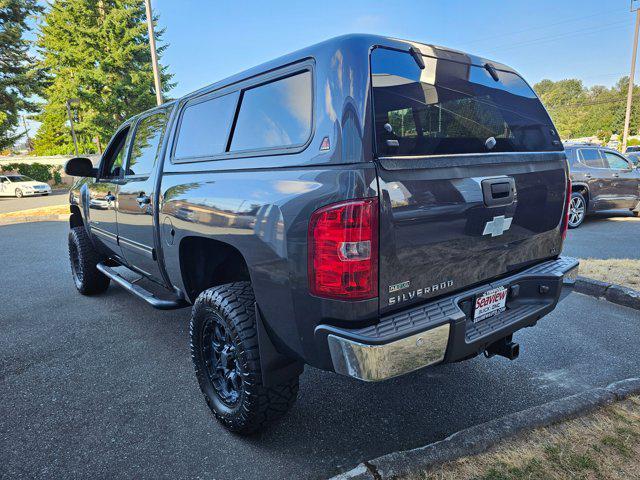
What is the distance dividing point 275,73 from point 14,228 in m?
11.8

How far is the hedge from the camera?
29.3 metres

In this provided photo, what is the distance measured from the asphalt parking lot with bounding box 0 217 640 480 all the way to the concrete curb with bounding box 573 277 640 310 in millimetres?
94

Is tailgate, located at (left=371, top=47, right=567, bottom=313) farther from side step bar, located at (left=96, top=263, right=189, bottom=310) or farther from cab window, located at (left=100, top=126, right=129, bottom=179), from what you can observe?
cab window, located at (left=100, top=126, right=129, bottom=179)

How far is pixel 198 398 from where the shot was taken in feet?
9.12

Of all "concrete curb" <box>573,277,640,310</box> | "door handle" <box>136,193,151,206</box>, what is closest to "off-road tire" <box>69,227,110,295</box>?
"door handle" <box>136,193,151,206</box>

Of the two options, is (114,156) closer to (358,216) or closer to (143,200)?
(143,200)

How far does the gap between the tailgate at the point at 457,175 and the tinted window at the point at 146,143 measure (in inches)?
82.8

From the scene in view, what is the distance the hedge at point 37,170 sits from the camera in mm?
29266

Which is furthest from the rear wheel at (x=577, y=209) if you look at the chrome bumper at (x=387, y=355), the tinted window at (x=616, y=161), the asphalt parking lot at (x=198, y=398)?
the chrome bumper at (x=387, y=355)

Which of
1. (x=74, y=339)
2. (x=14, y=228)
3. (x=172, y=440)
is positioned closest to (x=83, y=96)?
(x=14, y=228)

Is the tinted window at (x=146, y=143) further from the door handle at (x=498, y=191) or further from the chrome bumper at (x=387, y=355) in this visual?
the door handle at (x=498, y=191)

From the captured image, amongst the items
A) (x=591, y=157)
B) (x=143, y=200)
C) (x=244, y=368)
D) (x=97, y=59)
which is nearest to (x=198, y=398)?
(x=244, y=368)

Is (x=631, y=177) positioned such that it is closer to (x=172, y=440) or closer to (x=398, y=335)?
(x=398, y=335)

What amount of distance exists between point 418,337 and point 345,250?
49 cm
